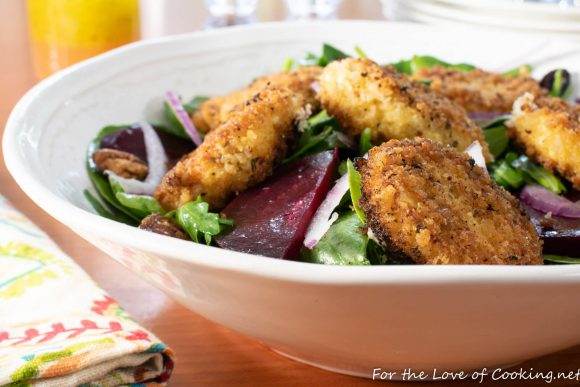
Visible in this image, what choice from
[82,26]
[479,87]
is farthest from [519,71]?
[82,26]

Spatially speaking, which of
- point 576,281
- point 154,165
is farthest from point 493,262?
point 154,165

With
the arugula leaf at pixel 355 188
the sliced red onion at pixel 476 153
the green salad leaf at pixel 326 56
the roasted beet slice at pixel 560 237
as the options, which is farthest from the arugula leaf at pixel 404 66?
the arugula leaf at pixel 355 188

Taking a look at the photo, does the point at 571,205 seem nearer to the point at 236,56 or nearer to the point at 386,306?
the point at 386,306

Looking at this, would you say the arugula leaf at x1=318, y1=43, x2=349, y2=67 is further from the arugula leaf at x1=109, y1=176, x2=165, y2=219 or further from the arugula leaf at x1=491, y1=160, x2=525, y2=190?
the arugula leaf at x1=109, y1=176, x2=165, y2=219

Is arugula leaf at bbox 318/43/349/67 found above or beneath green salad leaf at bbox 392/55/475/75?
above

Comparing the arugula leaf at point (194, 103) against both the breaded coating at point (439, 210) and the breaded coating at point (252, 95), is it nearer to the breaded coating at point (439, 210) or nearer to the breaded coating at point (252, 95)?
the breaded coating at point (252, 95)

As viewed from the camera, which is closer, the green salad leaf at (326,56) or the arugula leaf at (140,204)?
the arugula leaf at (140,204)

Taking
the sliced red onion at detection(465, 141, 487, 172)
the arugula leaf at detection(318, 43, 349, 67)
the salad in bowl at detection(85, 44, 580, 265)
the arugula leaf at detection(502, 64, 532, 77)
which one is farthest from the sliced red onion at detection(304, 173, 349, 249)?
the arugula leaf at detection(502, 64, 532, 77)
